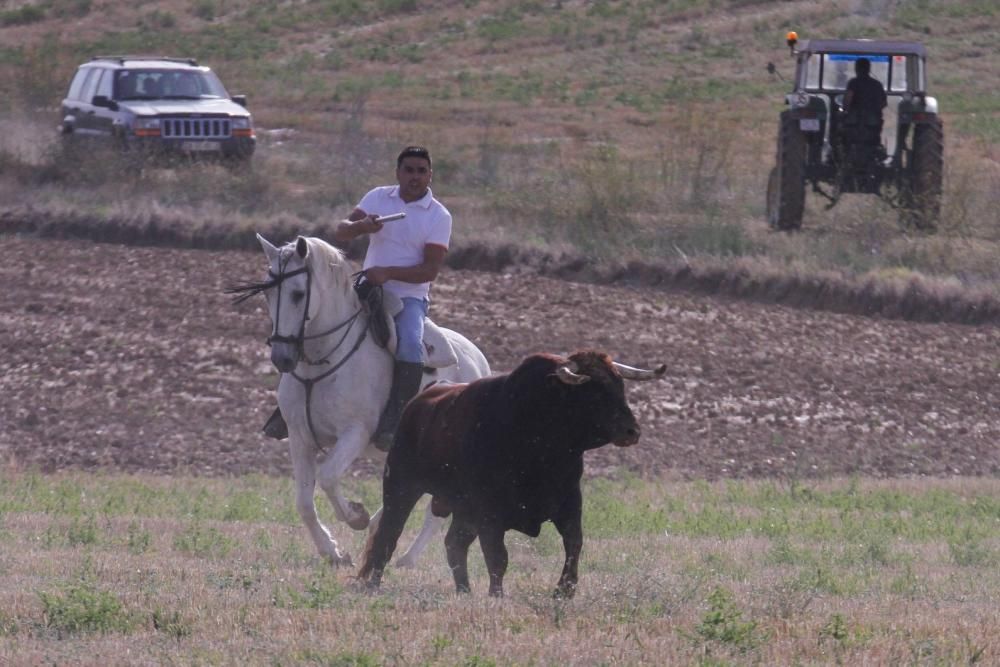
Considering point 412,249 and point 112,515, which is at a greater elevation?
point 412,249

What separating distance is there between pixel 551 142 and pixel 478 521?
85.3ft

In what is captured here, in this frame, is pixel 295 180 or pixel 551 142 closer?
pixel 295 180

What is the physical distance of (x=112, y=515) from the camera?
11.4 metres

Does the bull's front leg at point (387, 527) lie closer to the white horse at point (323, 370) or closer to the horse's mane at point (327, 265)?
the white horse at point (323, 370)

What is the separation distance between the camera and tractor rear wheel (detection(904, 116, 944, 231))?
21.4m

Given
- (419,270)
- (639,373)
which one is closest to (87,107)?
(419,270)

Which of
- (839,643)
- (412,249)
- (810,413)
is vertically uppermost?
(412,249)

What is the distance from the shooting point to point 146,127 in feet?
80.3

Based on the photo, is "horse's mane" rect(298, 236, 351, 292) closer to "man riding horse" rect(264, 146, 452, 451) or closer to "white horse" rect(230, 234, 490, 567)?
"white horse" rect(230, 234, 490, 567)

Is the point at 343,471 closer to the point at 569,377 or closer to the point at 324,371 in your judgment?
the point at 324,371

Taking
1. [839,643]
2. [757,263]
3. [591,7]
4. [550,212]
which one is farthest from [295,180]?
[591,7]

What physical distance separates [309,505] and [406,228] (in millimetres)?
1751

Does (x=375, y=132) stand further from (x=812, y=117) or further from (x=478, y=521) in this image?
(x=478, y=521)

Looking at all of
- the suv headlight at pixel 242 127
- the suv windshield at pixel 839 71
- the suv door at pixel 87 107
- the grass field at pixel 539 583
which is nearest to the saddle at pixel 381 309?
the grass field at pixel 539 583
